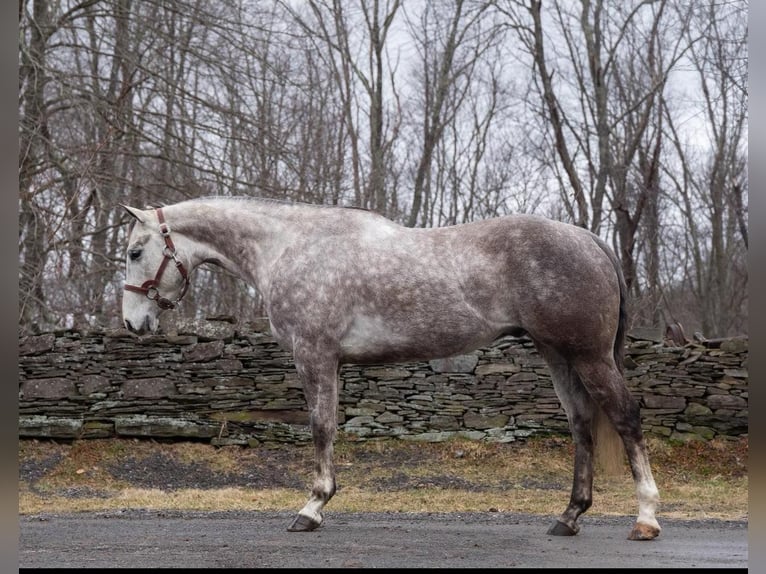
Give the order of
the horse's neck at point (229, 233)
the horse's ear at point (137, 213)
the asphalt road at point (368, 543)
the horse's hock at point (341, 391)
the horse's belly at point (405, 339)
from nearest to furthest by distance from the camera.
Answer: the asphalt road at point (368, 543) < the horse's belly at point (405, 339) < the horse's ear at point (137, 213) < the horse's neck at point (229, 233) < the horse's hock at point (341, 391)

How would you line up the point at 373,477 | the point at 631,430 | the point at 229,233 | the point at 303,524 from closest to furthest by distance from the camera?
the point at 631,430 < the point at 303,524 < the point at 229,233 < the point at 373,477

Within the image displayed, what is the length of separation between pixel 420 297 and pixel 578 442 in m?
1.35

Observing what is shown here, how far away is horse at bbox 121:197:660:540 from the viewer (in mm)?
4652

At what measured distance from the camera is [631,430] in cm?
454

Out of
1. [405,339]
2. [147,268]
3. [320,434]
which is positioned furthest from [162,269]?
[405,339]

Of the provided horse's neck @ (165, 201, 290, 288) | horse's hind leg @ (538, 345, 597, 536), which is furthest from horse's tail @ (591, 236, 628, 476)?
horse's neck @ (165, 201, 290, 288)

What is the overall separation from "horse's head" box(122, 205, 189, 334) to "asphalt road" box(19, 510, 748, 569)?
4.78 feet

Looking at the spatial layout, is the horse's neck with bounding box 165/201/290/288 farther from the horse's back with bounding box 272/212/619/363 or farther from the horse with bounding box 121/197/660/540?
the horse's back with bounding box 272/212/619/363

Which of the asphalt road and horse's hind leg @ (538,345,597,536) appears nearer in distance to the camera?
the asphalt road

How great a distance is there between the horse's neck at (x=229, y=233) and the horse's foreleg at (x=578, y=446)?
79.5 inches

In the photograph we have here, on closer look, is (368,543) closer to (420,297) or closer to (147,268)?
(420,297)

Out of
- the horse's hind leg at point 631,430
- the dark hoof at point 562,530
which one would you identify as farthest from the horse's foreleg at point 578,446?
the horse's hind leg at point 631,430

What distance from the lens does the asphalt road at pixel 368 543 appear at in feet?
12.9

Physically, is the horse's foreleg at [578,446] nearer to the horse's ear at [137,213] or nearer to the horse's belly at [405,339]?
the horse's belly at [405,339]
